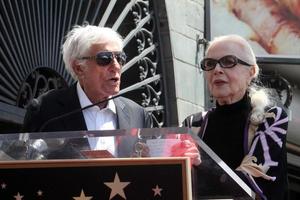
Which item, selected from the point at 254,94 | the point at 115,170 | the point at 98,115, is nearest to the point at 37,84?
the point at 98,115

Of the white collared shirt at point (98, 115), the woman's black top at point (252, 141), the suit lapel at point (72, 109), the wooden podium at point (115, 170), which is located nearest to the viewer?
the wooden podium at point (115, 170)

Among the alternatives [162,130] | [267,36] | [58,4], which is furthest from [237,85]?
[267,36]

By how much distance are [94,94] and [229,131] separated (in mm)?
735

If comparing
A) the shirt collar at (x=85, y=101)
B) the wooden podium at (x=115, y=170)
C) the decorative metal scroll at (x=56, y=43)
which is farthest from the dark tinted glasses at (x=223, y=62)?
the decorative metal scroll at (x=56, y=43)

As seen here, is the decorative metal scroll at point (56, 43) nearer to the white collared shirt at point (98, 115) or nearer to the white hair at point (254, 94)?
the white collared shirt at point (98, 115)

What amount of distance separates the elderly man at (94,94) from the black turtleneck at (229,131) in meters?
0.45

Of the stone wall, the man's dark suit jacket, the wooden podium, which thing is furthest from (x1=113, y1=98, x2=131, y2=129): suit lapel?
the stone wall

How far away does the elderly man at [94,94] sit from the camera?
12.2 feet

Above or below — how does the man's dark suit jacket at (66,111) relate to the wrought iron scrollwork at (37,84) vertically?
below

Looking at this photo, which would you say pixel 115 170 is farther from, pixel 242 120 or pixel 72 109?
pixel 72 109

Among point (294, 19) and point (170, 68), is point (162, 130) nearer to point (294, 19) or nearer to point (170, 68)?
point (170, 68)

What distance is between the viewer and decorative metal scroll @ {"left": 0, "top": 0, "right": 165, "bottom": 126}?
675 centimetres

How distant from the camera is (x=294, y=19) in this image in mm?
9406

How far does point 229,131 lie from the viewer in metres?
3.46
